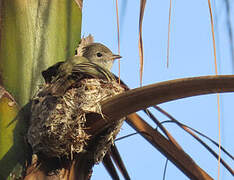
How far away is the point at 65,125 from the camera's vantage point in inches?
122

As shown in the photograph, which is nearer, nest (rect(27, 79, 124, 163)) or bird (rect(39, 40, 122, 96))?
nest (rect(27, 79, 124, 163))

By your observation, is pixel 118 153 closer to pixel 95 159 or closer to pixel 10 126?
pixel 95 159

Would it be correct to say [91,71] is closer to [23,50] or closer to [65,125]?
[65,125]

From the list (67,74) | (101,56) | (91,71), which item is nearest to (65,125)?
(67,74)

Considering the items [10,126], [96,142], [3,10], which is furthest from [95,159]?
[3,10]

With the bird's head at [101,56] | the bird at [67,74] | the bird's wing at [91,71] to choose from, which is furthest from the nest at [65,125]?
the bird's head at [101,56]

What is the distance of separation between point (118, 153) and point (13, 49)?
1000mm

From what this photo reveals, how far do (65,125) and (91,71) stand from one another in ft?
2.32

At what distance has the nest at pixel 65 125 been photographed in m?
Result: 3.04

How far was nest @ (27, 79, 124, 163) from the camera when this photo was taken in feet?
9.96

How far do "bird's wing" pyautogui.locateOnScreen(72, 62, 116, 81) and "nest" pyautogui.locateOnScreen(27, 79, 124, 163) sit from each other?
0.28 meters

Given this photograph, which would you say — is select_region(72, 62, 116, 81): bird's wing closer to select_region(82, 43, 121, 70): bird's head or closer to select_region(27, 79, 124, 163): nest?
Answer: select_region(27, 79, 124, 163): nest

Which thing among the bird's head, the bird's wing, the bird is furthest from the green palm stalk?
the bird's head

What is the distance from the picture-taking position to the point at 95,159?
3.21m
